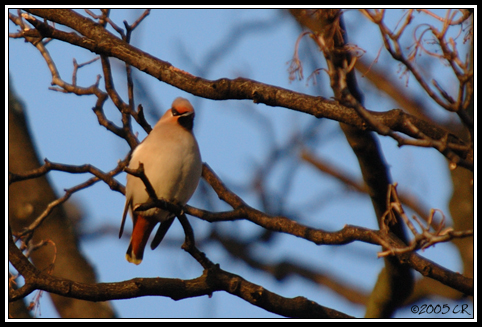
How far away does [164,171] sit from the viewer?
14.4ft

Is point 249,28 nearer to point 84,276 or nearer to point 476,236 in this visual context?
point 84,276

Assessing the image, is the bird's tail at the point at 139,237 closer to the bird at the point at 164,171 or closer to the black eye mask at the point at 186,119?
the bird at the point at 164,171

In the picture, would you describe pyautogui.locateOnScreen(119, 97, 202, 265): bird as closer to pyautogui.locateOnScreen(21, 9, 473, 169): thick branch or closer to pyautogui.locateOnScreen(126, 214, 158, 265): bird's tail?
pyautogui.locateOnScreen(126, 214, 158, 265): bird's tail

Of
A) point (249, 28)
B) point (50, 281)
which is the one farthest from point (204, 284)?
point (249, 28)

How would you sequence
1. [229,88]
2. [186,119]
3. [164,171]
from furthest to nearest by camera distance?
[186,119]
[164,171]
[229,88]

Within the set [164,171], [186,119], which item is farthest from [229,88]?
[186,119]

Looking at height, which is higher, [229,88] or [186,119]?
[186,119]

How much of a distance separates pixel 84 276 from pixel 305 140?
8.72ft

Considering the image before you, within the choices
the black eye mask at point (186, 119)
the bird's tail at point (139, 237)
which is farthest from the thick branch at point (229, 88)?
the bird's tail at point (139, 237)

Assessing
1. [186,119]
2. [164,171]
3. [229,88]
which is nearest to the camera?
[229,88]

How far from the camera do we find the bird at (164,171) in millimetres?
4402

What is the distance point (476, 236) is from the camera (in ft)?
9.77

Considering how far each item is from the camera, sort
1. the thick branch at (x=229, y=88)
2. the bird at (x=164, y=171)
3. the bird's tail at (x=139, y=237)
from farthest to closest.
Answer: the bird's tail at (x=139, y=237) → the bird at (x=164, y=171) → the thick branch at (x=229, y=88)

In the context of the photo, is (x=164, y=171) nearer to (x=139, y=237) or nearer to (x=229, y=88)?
(x=139, y=237)
